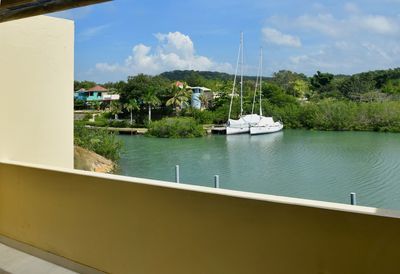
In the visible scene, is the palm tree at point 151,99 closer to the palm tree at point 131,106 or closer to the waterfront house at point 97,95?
the palm tree at point 131,106

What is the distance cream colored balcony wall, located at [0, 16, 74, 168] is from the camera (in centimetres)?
286

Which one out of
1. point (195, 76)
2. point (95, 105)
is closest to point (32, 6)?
point (95, 105)

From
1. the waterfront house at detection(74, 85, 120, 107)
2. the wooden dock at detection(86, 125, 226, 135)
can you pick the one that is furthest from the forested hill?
the waterfront house at detection(74, 85, 120, 107)

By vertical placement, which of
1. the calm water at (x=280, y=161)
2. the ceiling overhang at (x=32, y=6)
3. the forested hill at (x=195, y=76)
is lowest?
the calm water at (x=280, y=161)

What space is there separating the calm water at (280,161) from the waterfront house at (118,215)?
7785 mm

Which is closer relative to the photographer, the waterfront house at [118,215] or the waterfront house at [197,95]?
the waterfront house at [118,215]

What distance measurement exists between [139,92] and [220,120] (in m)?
3.40

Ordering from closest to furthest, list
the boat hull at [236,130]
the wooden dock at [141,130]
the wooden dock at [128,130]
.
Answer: the boat hull at [236,130], the wooden dock at [141,130], the wooden dock at [128,130]

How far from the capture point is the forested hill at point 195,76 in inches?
556

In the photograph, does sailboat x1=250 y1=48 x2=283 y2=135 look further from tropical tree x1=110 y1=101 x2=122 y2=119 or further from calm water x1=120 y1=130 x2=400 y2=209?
tropical tree x1=110 y1=101 x2=122 y2=119

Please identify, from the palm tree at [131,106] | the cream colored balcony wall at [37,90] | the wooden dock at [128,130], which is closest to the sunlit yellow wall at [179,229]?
the cream colored balcony wall at [37,90]

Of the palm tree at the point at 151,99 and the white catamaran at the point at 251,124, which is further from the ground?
the palm tree at the point at 151,99

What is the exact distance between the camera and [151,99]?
14.1 m

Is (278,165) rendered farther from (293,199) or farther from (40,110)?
(293,199)
